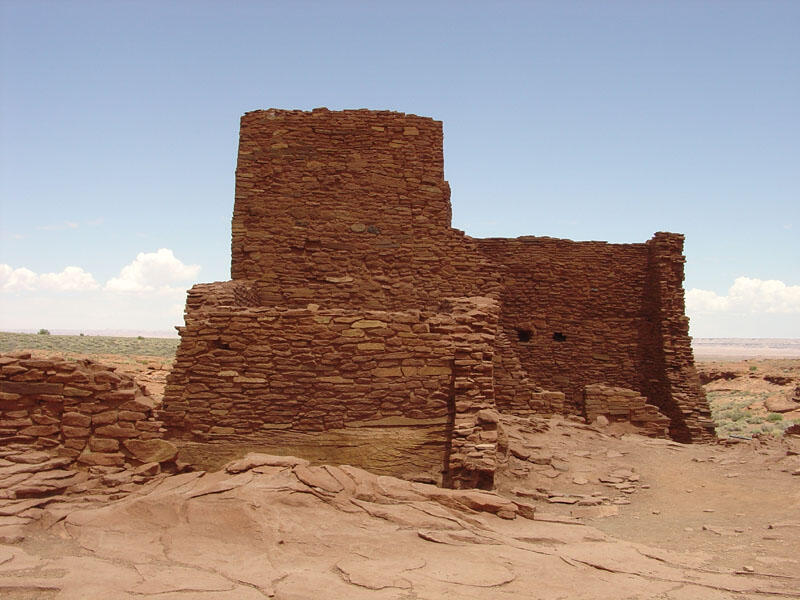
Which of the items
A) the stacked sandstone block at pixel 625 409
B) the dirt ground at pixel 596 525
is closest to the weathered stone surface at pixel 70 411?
the dirt ground at pixel 596 525

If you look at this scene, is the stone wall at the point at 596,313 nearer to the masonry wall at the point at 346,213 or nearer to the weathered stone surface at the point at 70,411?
the masonry wall at the point at 346,213

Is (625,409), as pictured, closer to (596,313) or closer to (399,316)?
(596,313)

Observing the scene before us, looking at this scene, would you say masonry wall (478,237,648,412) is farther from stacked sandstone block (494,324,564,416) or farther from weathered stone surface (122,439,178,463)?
weathered stone surface (122,439,178,463)

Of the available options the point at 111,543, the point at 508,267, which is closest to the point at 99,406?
the point at 111,543

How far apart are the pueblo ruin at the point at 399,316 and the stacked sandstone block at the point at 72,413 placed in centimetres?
54

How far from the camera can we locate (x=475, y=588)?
4.70 meters

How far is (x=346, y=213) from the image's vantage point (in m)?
12.0

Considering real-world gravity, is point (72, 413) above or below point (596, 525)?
above

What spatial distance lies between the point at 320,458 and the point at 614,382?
11.1 meters

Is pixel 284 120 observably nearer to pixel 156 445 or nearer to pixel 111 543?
pixel 156 445

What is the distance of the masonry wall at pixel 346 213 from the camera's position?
11750 mm

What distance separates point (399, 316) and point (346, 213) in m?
4.11

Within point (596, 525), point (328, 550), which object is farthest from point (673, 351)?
point (328, 550)

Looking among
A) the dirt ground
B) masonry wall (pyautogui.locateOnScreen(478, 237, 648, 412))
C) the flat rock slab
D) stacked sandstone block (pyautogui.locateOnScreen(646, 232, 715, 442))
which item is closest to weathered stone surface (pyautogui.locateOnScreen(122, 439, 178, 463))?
the flat rock slab
